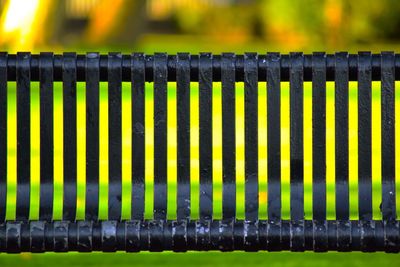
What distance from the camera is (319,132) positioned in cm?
496

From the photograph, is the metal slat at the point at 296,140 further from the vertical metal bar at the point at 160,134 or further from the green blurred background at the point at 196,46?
the green blurred background at the point at 196,46

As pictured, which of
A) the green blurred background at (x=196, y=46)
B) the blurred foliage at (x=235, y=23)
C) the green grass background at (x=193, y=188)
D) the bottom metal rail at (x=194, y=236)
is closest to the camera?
the bottom metal rail at (x=194, y=236)

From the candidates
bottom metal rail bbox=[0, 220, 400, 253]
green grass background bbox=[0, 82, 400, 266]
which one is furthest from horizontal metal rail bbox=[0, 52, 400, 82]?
green grass background bbox=[0, 82, 400, 266]

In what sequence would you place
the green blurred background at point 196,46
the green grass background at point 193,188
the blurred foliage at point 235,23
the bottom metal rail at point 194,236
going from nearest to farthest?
the bottom metal rail at point 194,236
the green grass background at point 193,188
the green blurred background at point 196,46
the blurred foliage at point 235,23

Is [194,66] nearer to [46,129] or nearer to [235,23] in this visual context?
[46,129]

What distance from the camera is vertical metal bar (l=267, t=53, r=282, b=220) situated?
490 centimetres

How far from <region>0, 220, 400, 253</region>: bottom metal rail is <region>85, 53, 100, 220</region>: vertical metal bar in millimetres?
118

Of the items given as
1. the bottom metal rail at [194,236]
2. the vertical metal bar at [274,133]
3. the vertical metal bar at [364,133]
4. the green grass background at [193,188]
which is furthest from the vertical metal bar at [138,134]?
the green grass background at [193,188]

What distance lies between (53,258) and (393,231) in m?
2.84

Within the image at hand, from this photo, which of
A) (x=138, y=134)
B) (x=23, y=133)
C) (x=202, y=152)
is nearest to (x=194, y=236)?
(x=202, y=152)

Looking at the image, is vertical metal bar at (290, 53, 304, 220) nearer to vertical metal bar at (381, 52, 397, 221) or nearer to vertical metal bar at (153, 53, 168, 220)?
vertical metal bar at (381, 52, 397, 221)

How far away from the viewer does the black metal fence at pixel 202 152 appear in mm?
4859

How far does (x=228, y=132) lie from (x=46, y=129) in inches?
24.7

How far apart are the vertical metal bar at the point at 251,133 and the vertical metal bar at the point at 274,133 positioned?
45 millimetres
